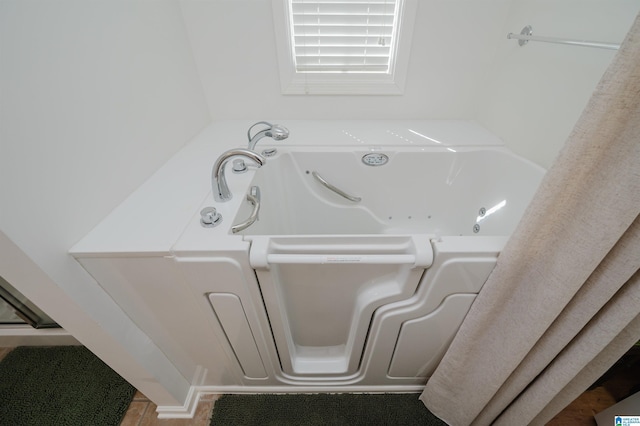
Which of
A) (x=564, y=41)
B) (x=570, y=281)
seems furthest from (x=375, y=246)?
(x=564, y=41)

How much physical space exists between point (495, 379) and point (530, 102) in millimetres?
1077

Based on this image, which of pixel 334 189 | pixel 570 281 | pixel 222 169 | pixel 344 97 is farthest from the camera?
pixel 344 97

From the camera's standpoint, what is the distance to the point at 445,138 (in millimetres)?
1245

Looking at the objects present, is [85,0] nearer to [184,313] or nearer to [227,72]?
[227,72]

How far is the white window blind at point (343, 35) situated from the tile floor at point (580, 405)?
66.0 inches

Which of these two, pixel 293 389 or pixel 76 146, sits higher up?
pixel 76 146

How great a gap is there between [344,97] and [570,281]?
1.27 metres

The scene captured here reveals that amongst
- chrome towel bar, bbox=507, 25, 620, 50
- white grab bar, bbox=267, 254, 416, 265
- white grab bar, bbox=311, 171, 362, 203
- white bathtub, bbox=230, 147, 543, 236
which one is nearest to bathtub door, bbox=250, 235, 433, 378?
white grab bar, bbox=267, 254, 416, 265

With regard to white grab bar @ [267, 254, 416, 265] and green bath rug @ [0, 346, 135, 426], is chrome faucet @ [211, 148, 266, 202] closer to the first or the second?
white grab bar @ [267, 254, 416, 265]

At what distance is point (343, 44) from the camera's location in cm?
125

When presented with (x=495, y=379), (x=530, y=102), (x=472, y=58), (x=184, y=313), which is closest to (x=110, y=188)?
(x=184, y=313)

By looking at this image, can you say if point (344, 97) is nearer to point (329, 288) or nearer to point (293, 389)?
point (329, 288)

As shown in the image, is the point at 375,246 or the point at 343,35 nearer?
the point at 375,246

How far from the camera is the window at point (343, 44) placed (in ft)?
3.82
